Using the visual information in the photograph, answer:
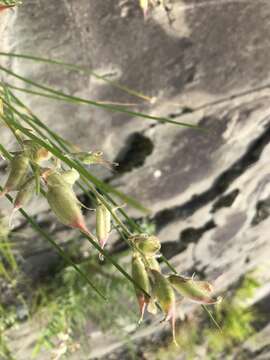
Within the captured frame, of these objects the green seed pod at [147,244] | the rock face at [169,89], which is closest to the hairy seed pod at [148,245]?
the green seed pod at [147,244]

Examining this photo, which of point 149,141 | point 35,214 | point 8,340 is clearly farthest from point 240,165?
point 8,340

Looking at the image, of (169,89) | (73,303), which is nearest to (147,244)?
(169,89)

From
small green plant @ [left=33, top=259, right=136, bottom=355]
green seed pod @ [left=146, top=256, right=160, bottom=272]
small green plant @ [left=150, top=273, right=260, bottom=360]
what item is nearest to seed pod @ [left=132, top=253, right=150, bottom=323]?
green seed pod @ [left=146, top=256, right=160, bottom=272]

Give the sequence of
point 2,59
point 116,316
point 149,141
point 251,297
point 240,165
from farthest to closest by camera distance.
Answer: point 251,297 → point 116,316 → point 240,165 → point 149,141 → point 2,59

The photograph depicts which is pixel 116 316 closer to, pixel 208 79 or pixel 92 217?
pixel 92 217

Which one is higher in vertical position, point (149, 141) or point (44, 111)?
point (44, 111)

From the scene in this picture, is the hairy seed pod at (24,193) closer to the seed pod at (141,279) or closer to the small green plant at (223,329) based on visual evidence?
the seed pod at (141,279)

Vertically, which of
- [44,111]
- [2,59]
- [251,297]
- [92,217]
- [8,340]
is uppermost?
[2,59]
